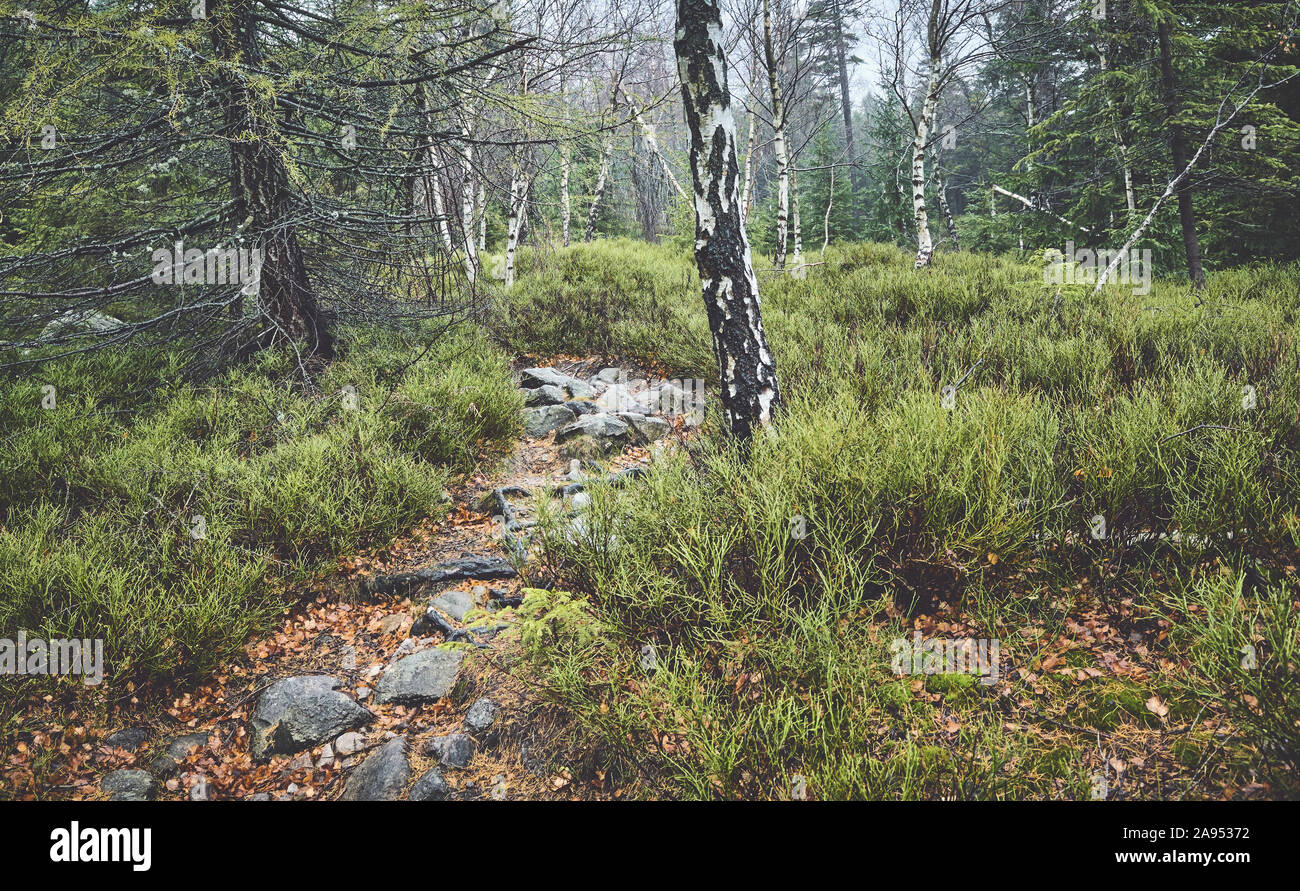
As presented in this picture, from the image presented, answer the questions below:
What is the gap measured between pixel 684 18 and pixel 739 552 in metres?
3.46

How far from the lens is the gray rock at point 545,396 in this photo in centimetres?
641

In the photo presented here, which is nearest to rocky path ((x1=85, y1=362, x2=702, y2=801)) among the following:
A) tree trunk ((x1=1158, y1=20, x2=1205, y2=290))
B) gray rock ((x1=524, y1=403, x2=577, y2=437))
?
gray rock ((x1=524, y1=403, x2=577, y2=437))

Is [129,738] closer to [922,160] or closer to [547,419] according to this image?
[547,419]

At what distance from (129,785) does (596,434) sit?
394 centimetres

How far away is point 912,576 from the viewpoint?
2.65m

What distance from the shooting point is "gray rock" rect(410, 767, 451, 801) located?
2287 mm

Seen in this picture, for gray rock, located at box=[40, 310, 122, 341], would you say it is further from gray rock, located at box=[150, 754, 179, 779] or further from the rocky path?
gray rock, located at box=[150, 754, 179, 779]

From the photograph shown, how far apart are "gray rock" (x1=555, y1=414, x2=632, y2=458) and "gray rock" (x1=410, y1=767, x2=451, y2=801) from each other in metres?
3.30

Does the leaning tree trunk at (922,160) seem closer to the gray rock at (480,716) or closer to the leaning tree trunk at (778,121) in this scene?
the leaning tree trunk at (778,121)
